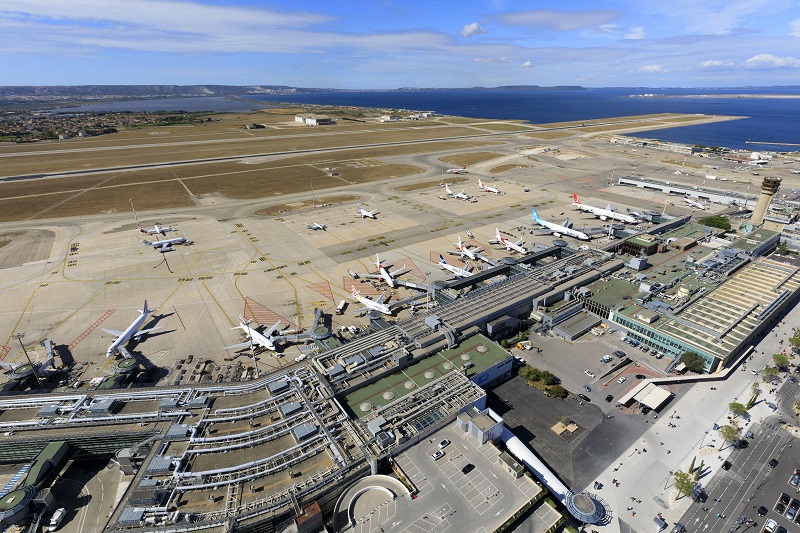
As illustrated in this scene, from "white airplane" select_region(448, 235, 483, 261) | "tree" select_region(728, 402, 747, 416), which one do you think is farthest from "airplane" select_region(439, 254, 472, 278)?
"tree" select_region(728, 402, 747, 416)

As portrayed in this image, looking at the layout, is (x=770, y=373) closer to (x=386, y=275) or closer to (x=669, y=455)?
(x=669, y=455)

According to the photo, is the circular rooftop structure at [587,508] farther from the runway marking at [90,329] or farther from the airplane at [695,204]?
the airplane at [695,204]

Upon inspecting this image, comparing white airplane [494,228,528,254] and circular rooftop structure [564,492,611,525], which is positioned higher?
white airplane [494,228,528,254]

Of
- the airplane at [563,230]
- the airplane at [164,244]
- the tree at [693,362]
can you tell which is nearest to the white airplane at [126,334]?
the airplane at [164,244]

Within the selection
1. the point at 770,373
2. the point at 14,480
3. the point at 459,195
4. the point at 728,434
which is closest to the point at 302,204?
the point at 459,195

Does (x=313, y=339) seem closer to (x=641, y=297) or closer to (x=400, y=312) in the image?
(x=400, y=312)

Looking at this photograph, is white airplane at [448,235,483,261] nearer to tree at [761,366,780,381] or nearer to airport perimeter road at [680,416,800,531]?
tree at [761,366,780,381]

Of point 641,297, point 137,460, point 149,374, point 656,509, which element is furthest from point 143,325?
point 641,297
